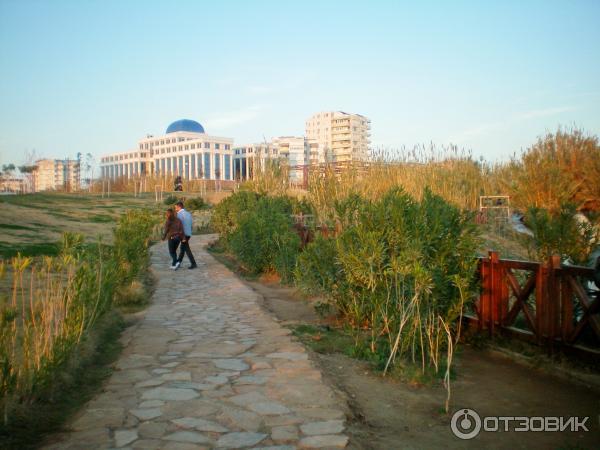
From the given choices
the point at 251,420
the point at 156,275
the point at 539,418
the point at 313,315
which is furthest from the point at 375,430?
the point at 156,275

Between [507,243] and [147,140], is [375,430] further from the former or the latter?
[147,140]

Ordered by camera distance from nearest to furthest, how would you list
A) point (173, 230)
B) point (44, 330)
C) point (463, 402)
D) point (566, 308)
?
point (44, 330), point (463, 402), point (566, 308), point (173, 230)

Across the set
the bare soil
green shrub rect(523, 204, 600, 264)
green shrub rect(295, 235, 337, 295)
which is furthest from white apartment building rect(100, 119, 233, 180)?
the bare soil

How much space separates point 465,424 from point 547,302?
1927mm

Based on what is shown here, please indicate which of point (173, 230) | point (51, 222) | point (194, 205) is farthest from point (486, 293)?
point (194, 205)

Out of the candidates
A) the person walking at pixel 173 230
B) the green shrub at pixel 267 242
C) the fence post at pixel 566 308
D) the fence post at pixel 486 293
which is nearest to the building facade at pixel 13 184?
the person walking at pixel 173 230

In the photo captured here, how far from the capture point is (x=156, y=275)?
446 inches

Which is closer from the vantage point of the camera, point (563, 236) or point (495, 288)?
point (495, 288)

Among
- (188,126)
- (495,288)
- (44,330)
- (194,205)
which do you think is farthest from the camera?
(188,126)

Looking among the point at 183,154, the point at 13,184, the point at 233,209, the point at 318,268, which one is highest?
the point at 183,154

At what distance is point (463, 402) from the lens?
14.6 feet

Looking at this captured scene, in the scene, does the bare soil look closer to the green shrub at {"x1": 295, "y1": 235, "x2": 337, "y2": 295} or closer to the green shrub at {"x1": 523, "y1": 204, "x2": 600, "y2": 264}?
the green shrub at {"x1": 295, "y1": 235, "x2": 337, "y2": 295}

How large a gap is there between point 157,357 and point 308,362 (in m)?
1.55

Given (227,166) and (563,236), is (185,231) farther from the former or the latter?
(227,166)
